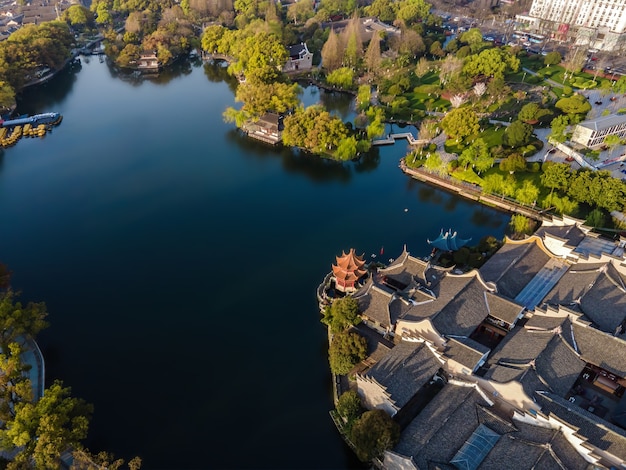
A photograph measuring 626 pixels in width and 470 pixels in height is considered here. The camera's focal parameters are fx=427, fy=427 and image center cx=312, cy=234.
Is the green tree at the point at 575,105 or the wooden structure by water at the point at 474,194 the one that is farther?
the green tree at the point at 575,105

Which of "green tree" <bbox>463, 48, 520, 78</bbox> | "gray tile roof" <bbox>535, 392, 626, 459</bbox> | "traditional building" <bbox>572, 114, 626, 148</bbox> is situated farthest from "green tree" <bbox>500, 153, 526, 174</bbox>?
"gray tile roof" <bbox>535, 392, 626, 459</bbox>

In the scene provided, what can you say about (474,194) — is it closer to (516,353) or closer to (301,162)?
(301,162)

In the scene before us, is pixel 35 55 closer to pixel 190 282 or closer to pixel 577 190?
pixel 190 282

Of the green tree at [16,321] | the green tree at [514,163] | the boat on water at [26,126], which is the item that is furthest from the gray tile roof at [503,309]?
the boat on water at [26,126]

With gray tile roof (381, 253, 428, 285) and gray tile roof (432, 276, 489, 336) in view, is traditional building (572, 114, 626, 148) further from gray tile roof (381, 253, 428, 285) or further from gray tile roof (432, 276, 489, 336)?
gray tile roof (381, 253, 428, 285)

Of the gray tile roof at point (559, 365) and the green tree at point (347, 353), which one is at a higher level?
the gray tile roof at point (559, 365)

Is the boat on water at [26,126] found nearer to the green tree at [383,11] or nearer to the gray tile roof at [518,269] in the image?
the gray tile roof at [518,269]

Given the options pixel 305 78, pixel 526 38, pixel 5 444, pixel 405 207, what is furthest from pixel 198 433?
pixel 526 38
